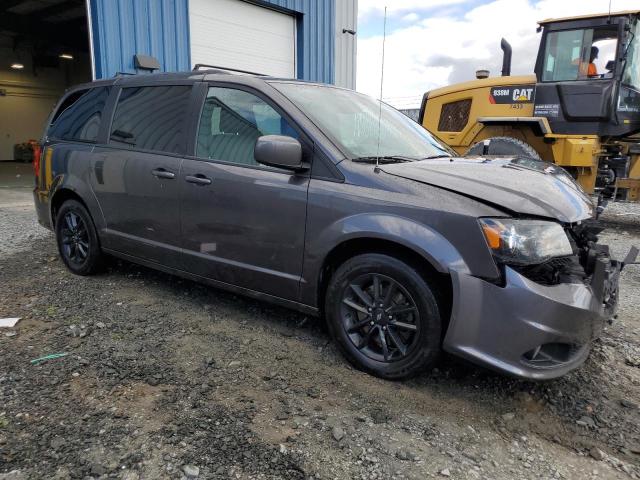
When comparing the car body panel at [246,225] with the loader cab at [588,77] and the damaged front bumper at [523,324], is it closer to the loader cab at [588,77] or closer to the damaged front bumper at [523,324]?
the damaged front bumper at [523,324]

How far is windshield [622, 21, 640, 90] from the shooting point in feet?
24.1

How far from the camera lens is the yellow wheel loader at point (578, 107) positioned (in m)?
7.33

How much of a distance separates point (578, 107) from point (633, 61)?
3.50ft

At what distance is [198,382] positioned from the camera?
9.21 ft

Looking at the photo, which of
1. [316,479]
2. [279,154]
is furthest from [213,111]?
[316,479]

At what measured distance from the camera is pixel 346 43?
38.5 ft

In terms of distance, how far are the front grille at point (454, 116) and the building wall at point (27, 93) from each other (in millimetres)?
20467

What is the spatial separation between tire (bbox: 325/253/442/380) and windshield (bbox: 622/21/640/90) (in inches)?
262

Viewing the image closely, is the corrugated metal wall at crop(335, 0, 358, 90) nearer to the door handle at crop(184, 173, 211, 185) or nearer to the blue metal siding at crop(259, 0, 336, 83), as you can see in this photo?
the blue metal siding at crop(259, 0, 336, 83)

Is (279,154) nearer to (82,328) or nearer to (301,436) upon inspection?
(301,436)

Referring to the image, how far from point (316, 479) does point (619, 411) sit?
66.7 inches

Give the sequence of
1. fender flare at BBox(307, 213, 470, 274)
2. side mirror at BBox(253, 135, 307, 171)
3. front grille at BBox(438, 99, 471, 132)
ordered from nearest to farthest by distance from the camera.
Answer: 1. fender flare at BBox(307, 213, 470, 274)
2. side mirror at BBox(253, 135, 307, 171)
3. front grille at BBox(438, 99, 471, 132)

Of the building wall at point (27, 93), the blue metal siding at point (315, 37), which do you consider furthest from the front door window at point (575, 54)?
the building wall at point (27, 93)

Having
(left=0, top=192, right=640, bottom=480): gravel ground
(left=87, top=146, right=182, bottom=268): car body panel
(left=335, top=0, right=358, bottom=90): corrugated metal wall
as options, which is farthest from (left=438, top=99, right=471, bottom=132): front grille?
(left=87, top=146, right=182, bottom=268): car body panel
